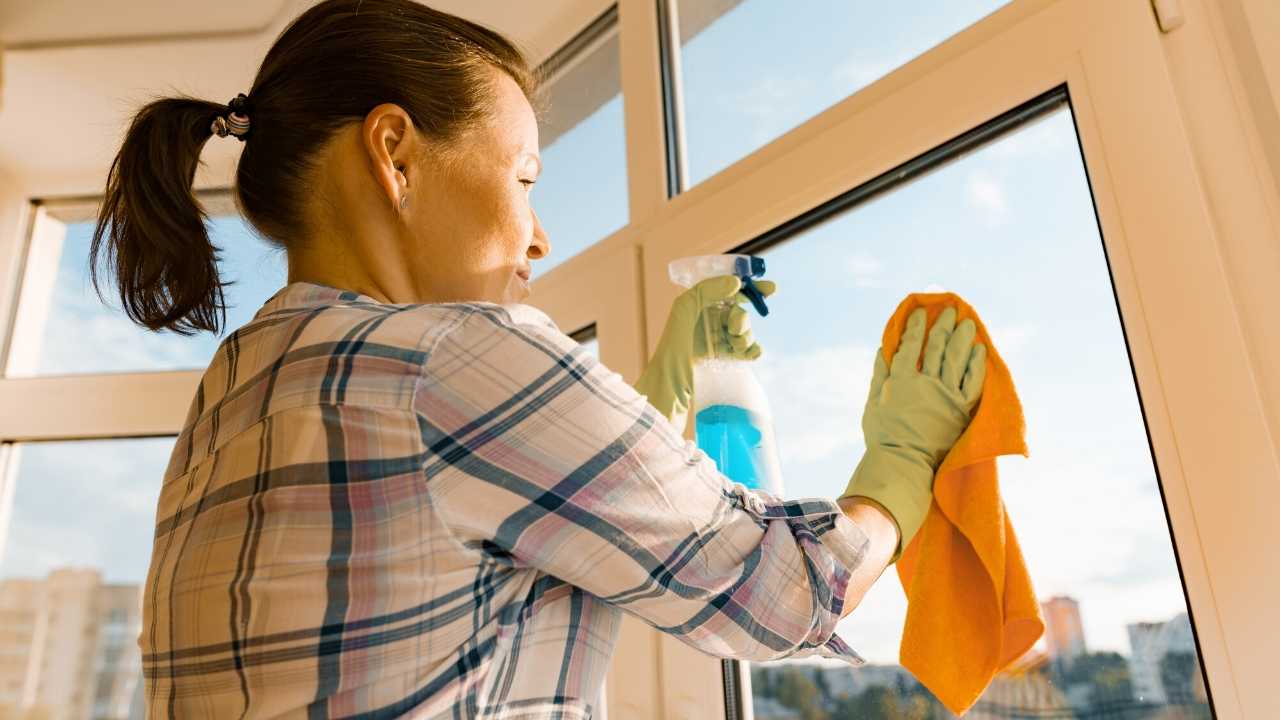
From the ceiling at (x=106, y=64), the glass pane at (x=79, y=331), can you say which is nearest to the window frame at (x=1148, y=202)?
the ceiling at (x=106, y=64)

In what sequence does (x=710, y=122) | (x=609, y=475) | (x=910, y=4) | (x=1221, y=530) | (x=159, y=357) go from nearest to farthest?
1. (x=609, y=475)
2. (x=1221, y=530)
3. (x=910, y=4)
4. (x=710, y=122)
5. (x=159, y=357)

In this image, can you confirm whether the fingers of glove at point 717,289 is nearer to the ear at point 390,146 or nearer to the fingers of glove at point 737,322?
the fingers of glove at point 737,322

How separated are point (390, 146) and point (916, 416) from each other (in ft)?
1.44

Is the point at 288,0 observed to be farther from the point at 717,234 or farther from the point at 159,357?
the point at 717,234

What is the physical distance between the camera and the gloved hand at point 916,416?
718 mm

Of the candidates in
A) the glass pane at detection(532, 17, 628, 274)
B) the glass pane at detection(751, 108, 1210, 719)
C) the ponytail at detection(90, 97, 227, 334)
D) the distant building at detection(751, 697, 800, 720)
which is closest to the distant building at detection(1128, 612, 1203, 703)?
the glass pane at detection(751, 108, 1210, 719)

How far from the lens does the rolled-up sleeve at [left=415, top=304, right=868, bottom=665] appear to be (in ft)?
1.92

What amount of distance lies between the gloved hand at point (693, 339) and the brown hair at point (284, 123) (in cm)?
25

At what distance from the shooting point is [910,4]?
1.08 meters

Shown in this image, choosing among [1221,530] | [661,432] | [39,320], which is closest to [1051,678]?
[1221,530]

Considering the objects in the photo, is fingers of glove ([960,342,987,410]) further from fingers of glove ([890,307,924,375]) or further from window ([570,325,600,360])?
window ([570,325,600,360])

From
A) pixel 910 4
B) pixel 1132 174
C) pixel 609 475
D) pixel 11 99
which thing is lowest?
pixel 609 475

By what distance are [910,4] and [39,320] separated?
2.00m

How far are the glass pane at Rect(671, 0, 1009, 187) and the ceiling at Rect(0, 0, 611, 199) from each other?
0.52 m
